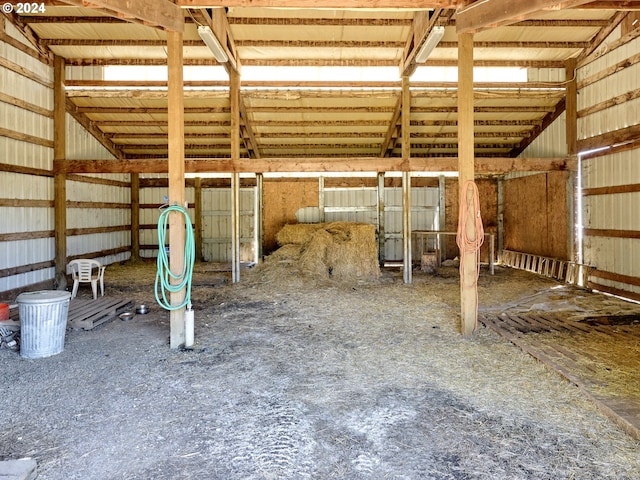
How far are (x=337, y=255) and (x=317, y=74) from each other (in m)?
4.19

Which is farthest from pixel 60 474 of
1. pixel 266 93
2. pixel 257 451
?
pixel 266 93

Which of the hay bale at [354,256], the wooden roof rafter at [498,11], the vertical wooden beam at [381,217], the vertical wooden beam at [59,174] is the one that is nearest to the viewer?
the wooden roof rafter at [498,11]

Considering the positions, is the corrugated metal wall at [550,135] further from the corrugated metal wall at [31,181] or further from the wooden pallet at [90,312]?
the corrugated metal wall at [31,181]

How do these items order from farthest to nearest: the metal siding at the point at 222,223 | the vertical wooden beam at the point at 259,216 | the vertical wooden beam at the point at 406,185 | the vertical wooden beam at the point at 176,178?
the metal siding at the point at 222,223, the vertical wooden beam at the point at 259,216, the vertical wooden beam at the point at 406,185, the vertical wooden beam at the point at 176,178

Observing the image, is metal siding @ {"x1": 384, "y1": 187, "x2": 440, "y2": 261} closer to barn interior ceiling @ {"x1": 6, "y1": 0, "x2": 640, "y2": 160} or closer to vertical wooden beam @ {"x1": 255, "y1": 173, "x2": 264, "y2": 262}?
barn interior ceiling @ {"x1": 6, "y1": 0, "x2": 640, "y2": 160}

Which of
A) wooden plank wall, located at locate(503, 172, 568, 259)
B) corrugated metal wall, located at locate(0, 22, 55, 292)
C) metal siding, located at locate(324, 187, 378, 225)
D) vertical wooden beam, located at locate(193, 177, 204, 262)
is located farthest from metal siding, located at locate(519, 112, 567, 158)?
corrugated metal wall, located at locate(0, 22, 55, 292)

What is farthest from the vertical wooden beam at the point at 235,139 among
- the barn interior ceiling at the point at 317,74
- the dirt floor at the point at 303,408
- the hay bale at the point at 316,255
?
the dirt floor at the point at 303,408

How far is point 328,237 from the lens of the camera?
33.7ft

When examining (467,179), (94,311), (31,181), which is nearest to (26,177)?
(31,181)

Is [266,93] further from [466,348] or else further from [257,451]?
[257,451]

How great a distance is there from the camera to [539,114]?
35.3ft

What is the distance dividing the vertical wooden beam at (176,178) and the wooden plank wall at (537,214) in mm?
8816

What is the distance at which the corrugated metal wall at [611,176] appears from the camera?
7.73 m

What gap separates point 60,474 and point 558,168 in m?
10.2
